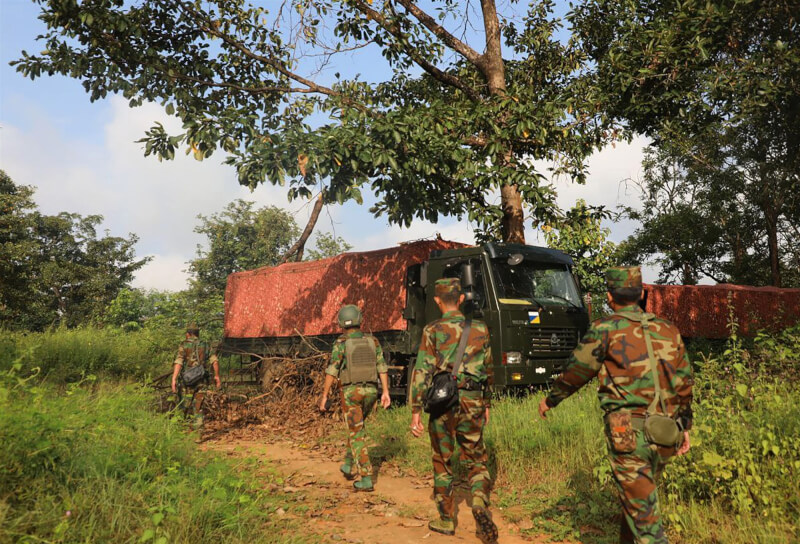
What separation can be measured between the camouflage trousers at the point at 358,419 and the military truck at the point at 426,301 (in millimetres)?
1848

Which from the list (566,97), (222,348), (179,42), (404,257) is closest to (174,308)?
(222,348)

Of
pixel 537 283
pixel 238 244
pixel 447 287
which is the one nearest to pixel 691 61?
pixel 537 283

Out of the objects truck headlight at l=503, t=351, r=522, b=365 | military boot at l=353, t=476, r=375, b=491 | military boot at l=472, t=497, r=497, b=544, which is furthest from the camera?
truck headlight at l=503, t=351, r=522, b=365

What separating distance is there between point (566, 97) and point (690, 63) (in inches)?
93.9

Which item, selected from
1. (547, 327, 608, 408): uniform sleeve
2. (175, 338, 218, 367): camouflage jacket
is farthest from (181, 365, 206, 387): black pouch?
(547, 327, 608, 408): uniform sleeve

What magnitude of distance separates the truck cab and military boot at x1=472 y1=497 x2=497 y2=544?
3779mm

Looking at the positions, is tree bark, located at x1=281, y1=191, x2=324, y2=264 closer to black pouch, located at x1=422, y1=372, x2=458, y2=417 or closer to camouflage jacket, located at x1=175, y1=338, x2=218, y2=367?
camouflage jacket, located at x1=175, y1=338, x2=218, y2=367

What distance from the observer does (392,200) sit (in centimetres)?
1166

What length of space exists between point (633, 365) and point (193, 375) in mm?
7769

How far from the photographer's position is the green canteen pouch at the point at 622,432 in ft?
11.3

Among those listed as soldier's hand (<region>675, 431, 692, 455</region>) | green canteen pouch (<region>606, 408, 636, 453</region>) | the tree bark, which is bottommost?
soldier's hand (<region>675, 431, 692, 455</region>)

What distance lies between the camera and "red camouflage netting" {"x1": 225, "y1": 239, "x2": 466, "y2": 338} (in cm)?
1102

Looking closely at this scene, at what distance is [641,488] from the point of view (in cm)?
342

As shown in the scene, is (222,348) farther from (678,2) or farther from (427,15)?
(678,2)
